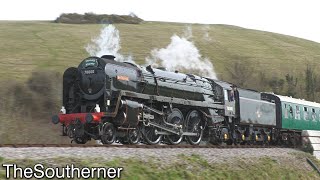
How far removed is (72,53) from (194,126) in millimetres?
41324

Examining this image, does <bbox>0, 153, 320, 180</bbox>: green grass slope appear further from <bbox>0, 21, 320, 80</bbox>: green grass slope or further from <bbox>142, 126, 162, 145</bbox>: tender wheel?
<bbox>0, 21, 320, 80</bbox>: green grass slope

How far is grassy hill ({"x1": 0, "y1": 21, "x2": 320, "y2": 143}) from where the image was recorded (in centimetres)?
4012

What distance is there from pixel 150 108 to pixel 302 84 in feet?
172

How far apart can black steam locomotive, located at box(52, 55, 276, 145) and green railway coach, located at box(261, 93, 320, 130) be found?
220 inches

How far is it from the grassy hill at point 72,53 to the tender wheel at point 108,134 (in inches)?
818

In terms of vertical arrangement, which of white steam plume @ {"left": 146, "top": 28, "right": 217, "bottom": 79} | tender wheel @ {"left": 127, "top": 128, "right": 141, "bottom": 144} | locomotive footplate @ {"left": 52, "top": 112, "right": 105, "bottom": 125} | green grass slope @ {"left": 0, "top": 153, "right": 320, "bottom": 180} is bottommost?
green grass slope @ {"left": 0, "top": 153, "right": 320, "bottom": 180}

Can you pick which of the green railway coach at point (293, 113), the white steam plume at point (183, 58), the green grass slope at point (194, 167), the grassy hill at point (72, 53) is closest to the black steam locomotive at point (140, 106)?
the green grass slope at point (194, 167)

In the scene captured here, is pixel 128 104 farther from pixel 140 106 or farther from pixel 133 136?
pixel 133 136

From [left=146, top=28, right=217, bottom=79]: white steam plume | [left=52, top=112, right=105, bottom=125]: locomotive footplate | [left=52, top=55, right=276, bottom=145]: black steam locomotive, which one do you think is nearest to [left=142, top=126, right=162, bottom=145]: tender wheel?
[left=52, top=55, right=276, bottom=145]: black steam locomotive

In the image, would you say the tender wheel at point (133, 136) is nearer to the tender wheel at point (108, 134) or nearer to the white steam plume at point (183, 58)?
the tender wheel at point (108, 134)

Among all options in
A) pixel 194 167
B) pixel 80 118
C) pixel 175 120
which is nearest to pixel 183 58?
pixel 175 120

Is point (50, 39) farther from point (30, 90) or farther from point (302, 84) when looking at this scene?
point (302, 84)

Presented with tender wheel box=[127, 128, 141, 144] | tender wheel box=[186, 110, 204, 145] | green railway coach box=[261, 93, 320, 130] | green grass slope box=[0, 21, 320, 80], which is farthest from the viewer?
green grass slope box=[0, 21, 320, 80]

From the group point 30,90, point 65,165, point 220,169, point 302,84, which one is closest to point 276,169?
point 220,169
